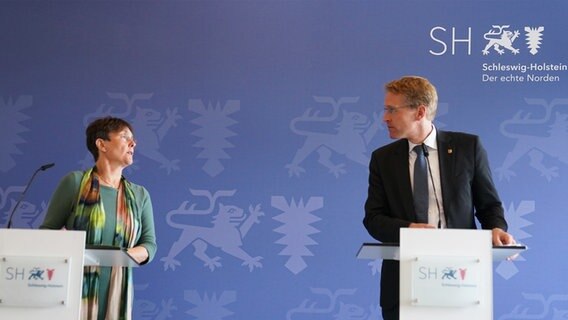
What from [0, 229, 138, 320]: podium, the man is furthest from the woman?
the man

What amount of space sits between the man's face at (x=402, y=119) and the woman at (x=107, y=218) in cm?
123

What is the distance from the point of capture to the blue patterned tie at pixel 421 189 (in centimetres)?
315

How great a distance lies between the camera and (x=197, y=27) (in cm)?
501

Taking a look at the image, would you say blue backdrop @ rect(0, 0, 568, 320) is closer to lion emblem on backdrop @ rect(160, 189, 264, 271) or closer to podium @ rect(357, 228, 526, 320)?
lion emblem on backdrop @ rect(160, 189, 264, 271)

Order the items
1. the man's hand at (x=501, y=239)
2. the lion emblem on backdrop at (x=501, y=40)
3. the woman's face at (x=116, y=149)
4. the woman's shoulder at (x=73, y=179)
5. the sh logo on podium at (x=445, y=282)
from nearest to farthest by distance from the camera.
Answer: the sh logo on podium at (x=445, y=282) < the man's hand at (x=501, y=239) < the woman's shoulder at (x=73, y=179) < the woman's face at (x=116, y=149) < the lion emblem on backdrop at (x=501, y=40)

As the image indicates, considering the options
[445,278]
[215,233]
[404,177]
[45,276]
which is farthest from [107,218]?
[445,278]

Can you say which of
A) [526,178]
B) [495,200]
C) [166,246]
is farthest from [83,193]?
[526,178]

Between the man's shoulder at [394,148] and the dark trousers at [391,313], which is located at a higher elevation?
the man's shoulder at [394,148]

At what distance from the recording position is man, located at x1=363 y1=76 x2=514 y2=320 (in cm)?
315

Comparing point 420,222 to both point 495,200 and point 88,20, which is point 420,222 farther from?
point 88,20

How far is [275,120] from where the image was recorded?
4.86 metres

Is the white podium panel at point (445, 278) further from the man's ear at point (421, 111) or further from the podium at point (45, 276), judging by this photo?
the podium at point (45, 276)

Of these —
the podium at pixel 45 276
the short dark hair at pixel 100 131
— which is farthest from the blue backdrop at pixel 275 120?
the podium at pixel 45 276

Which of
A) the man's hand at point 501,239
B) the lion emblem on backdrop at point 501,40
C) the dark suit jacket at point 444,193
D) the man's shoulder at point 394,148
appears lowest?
the man's hand at point 501,239
